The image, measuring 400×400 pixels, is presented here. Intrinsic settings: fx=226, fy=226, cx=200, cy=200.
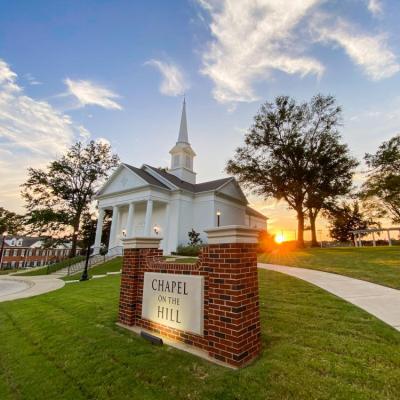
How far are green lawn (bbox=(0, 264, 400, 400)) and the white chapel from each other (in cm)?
1637

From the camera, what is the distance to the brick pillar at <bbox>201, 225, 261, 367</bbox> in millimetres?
3062

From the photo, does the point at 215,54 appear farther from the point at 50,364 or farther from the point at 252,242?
the point at 50,364

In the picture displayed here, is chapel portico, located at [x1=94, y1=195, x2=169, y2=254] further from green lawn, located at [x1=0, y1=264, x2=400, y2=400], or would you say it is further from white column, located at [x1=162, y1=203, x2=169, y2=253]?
green lawn, located at [x1=0, y1=264, x2=400, y2=400]

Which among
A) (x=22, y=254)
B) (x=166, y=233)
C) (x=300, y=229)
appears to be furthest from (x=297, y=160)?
(x=22, y=254)

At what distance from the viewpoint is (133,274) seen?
193 inches

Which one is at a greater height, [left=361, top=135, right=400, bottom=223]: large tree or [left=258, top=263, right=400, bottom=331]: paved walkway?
[left=361, top=135, right=400, bottom=223]: large tree

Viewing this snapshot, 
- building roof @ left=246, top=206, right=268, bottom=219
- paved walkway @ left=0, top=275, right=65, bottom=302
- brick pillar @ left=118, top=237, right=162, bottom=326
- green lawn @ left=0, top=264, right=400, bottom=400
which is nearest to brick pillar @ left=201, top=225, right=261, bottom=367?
green lawn @ left=0, top=264, right=400, bottom=400

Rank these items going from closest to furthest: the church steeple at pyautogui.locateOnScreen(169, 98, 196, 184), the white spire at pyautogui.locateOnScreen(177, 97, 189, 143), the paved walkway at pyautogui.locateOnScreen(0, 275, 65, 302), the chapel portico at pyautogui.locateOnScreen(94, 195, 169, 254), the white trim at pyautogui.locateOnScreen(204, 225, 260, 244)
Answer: the white trim at pyautogui.locateOnScreen(204, 225, 260, 244), the paved walkway at pyautogui.locateOnScreen(0, 275, 65, 302), the chapel portico at pyautogui.locateOnScreen(94, 195, 169, 254), the church steeple at pyautogui.locateOnScreen(169, 98, 196, 184), the white spire at pyautogui.locateOnScreen(177, 97, 189, 143)

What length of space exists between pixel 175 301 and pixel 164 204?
20762 millimetres

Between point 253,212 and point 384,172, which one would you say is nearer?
point 384,172

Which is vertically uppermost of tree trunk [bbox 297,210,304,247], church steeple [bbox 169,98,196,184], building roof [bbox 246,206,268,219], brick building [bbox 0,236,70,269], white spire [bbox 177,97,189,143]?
white spire [bbox 177,97,189,143]

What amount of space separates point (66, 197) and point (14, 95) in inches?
909

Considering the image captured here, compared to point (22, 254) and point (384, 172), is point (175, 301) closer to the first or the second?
point (384, 172)

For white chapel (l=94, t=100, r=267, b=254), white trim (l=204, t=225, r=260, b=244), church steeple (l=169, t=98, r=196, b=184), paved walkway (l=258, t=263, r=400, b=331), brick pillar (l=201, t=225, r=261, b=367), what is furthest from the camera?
church steeple (l=169, t=98, r=196, b=184)
